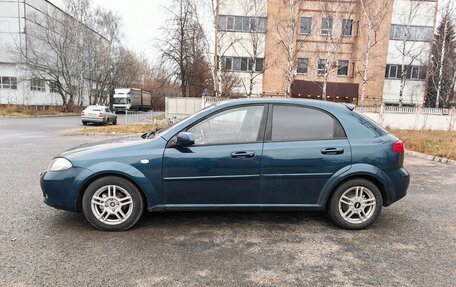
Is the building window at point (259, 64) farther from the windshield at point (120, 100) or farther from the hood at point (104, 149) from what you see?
the hood at point (104, 149)

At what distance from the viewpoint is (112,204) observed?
3959 mm

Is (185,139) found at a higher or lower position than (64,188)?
higher

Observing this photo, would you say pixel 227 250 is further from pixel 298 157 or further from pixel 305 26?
pixel 305 26

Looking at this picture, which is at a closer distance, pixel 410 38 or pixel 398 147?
pixel 398 147

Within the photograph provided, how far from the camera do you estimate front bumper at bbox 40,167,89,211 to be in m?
3.88

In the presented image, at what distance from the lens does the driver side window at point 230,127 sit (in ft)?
13.3

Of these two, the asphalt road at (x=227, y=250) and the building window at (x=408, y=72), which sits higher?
the building window at (x=408, y=72)

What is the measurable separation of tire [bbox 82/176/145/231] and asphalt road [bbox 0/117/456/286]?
124 millimetres

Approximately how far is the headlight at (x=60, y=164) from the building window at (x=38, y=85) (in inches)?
1605

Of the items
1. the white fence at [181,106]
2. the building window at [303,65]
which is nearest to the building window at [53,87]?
the white fence at [181,106]

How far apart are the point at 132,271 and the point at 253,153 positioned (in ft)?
6.15

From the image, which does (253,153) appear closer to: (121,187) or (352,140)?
(352,140)

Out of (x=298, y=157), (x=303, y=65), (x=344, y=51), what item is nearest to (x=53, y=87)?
(x=303, y=65)

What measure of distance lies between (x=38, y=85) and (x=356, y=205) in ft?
147
